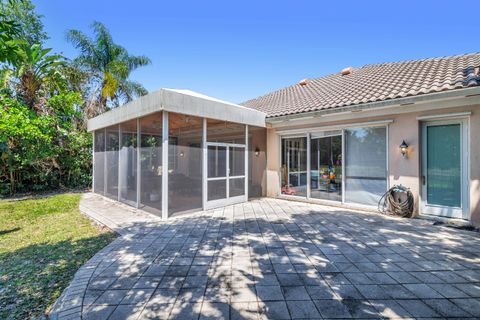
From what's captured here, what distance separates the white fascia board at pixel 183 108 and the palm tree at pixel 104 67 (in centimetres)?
661

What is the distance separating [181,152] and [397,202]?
6.66m

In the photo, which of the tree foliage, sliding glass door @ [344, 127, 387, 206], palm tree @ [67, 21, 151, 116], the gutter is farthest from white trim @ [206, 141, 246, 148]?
palm tree @ [67, 21, 151, 116]

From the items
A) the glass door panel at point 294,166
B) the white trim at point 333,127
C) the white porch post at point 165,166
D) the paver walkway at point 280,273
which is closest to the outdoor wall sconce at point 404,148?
the white trim at point 333,127

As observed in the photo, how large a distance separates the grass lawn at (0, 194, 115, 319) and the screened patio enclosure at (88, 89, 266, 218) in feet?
5.90

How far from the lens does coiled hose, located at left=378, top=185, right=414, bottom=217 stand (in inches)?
259

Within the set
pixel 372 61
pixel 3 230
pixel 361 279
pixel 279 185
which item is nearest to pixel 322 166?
pixel 279 185

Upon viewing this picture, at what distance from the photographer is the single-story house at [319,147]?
6074mm

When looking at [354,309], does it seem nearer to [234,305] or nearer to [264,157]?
[234,305]

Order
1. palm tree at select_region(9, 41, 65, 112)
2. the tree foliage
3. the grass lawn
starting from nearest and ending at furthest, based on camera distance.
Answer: the grass lawn → the tree foliage → palm tree at select_region(9, 41, 65, 112)

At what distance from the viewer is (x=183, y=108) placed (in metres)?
6.56

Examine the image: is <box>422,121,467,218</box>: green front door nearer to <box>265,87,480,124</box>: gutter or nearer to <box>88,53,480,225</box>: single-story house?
<box>88,53,480,225</box>: single-story house

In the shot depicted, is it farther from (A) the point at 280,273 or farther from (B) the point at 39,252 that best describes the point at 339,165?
(B) the point at 39,252

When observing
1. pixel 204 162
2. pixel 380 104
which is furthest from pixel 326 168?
pixel 204 162

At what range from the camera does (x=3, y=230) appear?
19.6 feet
